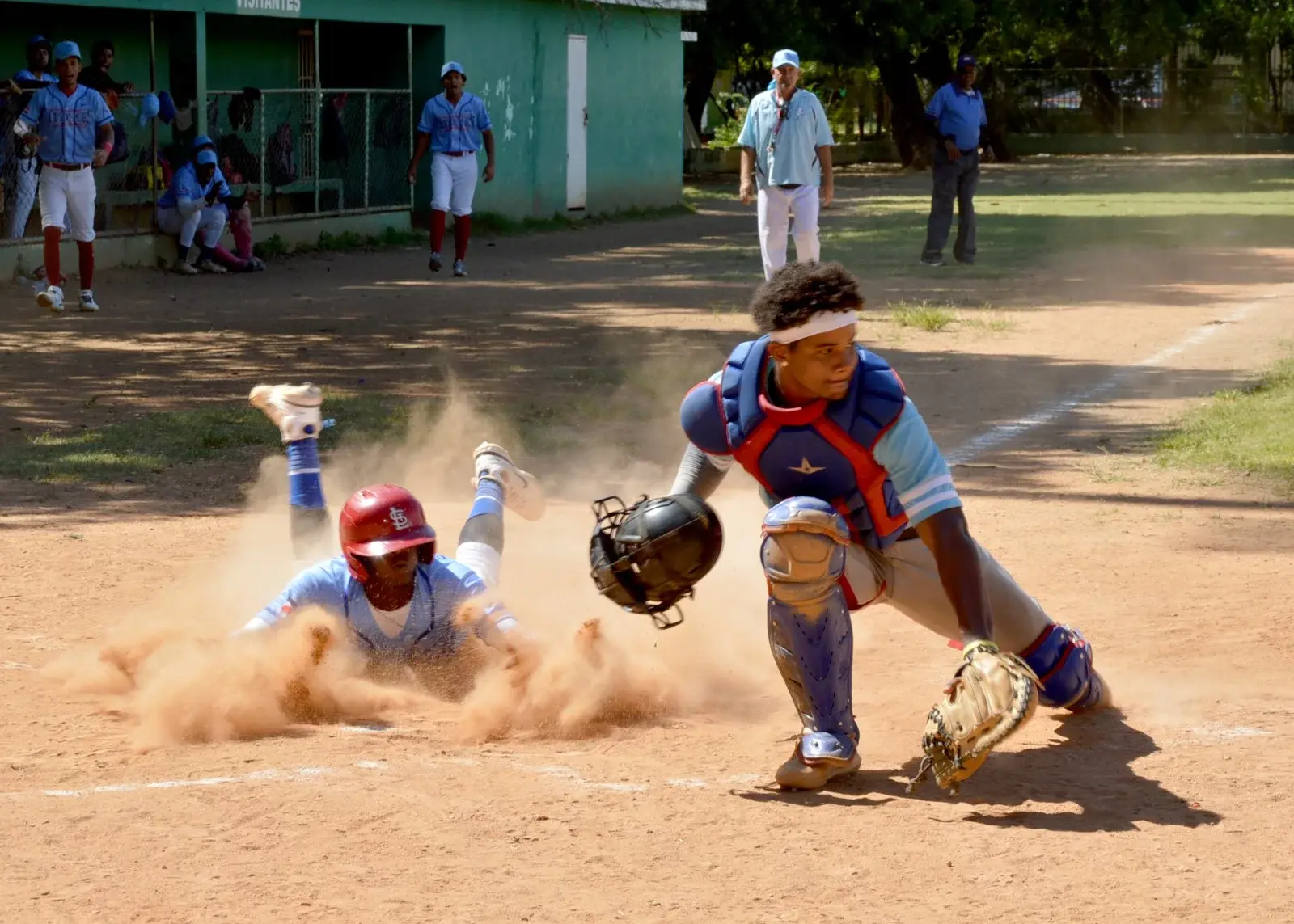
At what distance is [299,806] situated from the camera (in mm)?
4531

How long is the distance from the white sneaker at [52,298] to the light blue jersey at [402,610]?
35.4ft

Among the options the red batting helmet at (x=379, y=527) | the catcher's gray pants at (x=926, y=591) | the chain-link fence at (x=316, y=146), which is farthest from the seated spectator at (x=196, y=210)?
the catcher's gray pants at (x=926, y=591)

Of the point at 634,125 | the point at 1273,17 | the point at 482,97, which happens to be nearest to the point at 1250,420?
the point at 482,97

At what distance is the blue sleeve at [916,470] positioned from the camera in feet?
14.7

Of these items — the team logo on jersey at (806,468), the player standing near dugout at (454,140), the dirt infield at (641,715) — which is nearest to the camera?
the dirt infield at (641,715)

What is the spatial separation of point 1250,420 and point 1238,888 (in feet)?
23.1

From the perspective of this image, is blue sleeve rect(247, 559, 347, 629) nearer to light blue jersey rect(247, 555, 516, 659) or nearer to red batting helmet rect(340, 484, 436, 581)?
light blue jersey rect(247, 555, 516, 659)

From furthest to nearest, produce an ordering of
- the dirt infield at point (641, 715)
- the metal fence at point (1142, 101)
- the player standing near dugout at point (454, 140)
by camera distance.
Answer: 1. the metal fence at point (1142, 101)
2. the player standing near dugout at point (454, 140)
3. the dirt infield at point (641, 715)

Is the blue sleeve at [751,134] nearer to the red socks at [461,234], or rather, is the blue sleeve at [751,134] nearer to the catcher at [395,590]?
the red socks at [461,234]

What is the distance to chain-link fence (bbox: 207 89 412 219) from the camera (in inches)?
838

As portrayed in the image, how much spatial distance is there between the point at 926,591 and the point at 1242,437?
5.79m

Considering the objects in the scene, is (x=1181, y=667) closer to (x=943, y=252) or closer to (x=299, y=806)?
(x=299, y=806)

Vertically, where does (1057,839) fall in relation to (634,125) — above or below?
below

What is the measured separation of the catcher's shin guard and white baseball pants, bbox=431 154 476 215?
14.8 metres
